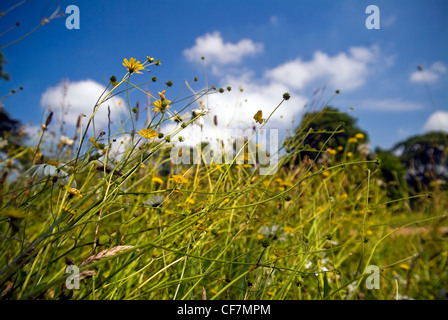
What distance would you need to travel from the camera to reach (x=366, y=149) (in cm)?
224

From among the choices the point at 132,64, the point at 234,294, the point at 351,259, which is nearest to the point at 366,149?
the point at 351,259

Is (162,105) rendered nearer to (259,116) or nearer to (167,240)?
(259,116)

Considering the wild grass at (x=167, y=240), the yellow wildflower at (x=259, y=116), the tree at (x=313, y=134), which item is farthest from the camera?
the tree at (x=313, y=134)

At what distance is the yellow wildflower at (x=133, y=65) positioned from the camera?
0.52 meters

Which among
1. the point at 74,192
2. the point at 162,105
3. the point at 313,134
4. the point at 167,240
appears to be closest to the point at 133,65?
the point at 162,105

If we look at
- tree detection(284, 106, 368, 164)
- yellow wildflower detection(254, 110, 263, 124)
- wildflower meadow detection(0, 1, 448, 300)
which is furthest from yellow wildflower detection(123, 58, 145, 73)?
tree detection(284, 106, 368, 164)

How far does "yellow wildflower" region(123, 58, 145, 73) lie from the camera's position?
20.3 inches

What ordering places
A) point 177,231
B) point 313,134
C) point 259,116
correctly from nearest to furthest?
point 177,231 < point 259,116 < point 313,134

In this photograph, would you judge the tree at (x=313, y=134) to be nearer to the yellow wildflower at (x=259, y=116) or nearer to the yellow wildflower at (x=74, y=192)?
the yellow wildflower at (x=259, y=116)

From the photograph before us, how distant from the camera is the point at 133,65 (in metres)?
0.52

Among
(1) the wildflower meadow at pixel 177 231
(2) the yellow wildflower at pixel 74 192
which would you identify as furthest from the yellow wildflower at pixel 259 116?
(2) the yellow wildflower at pixel 74 192

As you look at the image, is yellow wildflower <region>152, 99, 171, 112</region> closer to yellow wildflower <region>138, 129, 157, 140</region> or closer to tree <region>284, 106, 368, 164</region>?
yellow wildflower <region>138, 129, 157, 140</region>

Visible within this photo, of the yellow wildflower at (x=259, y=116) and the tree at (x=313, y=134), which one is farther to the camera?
the tree at (x=313, y=134)
